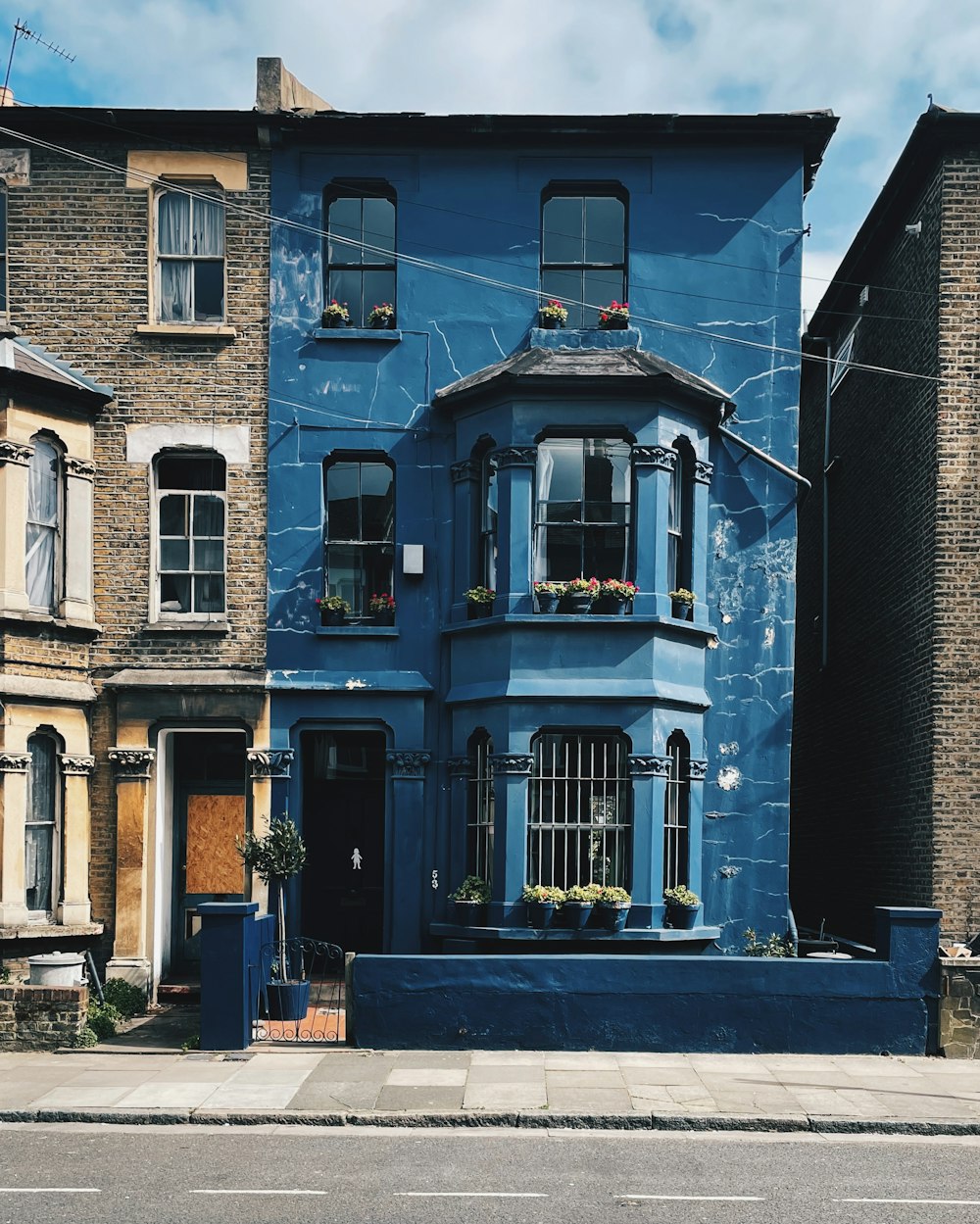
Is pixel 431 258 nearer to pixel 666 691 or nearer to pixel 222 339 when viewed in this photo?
pixel 222 339

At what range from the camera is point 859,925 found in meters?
18.8

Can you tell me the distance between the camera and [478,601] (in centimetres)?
1639

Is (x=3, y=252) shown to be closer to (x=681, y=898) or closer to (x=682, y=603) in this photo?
(x=682, y=603)

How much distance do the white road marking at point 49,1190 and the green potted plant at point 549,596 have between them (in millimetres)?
8813

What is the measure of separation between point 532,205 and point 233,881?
32.1ft

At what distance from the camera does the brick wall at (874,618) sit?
1630 centimetres

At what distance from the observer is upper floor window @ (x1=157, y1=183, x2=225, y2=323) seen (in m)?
17.2

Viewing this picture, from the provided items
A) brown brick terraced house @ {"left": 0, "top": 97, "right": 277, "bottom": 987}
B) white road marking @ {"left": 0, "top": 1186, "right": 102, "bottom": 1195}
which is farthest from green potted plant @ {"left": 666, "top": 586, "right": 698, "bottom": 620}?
white road marking @ {"left": 0, "top": 1186, "right": 102, "bottom": 1195}

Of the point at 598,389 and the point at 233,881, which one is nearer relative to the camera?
the point at 598,389

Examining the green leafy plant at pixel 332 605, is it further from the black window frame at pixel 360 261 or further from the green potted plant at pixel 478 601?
the black window frame at pixel 360 261

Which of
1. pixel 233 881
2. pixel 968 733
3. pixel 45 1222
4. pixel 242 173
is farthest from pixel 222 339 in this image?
pixel 45 1222

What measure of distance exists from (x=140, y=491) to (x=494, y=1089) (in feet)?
29.8

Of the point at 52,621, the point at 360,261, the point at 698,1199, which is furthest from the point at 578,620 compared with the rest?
the point at 698,1199

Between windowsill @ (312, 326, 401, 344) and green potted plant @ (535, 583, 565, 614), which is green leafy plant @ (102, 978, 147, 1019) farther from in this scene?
windowsill @ (312, 326, 401, 344)
